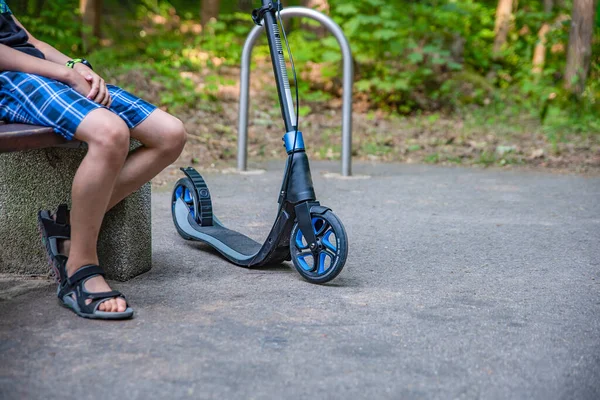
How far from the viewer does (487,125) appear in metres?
8.23

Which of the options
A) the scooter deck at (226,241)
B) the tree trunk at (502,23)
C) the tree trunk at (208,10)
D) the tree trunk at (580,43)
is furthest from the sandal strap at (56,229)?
the tree trunk at (502,23)

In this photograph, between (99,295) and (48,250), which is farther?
(48,250)

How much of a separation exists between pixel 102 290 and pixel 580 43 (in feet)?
28.7

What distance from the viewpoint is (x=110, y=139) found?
230cm

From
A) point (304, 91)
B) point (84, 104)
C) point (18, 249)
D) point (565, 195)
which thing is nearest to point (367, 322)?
point (84, 104)

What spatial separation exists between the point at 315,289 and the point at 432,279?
1.73ft

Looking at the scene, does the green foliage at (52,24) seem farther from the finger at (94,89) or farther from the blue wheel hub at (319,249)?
the blue wheel hub at (319,249)

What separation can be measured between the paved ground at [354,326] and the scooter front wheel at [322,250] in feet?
0.22

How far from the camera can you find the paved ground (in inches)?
72.0

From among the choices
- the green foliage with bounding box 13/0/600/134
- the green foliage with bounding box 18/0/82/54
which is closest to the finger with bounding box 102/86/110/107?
the green foliage with bounding box 13/0/600/134

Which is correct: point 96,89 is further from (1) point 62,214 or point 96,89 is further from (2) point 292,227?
(2) point 292,227

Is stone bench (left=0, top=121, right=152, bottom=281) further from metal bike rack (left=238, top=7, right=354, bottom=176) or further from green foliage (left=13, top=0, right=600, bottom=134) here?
green foliage (left=13, top=0, right=600, bottom=134)

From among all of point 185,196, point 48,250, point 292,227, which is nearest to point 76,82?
point 48,250

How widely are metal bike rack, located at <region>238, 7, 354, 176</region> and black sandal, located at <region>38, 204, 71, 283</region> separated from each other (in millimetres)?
2847
